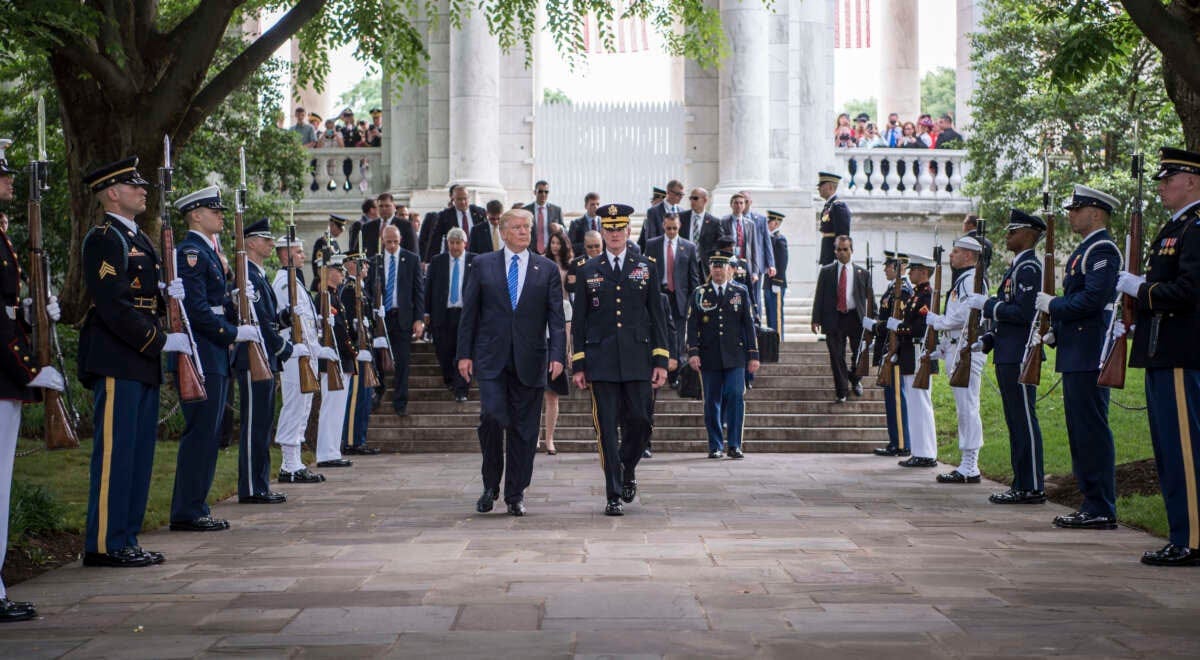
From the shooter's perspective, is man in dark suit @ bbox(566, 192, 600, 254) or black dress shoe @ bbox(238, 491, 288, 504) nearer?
black dress shoe @ bbox(238, 491, 288, 504)

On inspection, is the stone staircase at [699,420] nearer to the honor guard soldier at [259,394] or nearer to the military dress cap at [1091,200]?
the honor guard soldier at [259,394]

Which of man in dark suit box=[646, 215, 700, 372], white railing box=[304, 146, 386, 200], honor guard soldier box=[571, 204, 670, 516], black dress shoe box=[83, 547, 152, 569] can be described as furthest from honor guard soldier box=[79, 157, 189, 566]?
white railing box=[304, 146, 386, 200]

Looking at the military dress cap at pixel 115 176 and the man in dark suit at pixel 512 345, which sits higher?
the military dress cap at pixel 115 176

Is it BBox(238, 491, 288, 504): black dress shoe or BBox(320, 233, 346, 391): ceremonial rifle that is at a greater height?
BBox(320, 233, 346, 391): ceremonial rifle

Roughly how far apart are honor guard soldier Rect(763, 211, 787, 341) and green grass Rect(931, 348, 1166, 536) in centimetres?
244

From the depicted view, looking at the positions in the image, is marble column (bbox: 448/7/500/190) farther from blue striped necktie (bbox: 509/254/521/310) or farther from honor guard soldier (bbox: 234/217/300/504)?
blue striped necktie (bbox: 509/254/521/310)

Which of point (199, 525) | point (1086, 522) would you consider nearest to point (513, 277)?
point (199, 525)

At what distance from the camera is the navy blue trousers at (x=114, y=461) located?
8852mm

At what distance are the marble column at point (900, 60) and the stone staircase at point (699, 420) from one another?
82.8ft

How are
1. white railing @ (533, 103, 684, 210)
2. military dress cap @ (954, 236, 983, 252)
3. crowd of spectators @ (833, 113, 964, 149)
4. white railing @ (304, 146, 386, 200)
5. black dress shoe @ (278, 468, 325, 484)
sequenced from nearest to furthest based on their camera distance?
military dress cap @ (954, 236, 983, 252) → black dress shoe @ (278, 468, 325, 484) → white railing @ (533, 103, 684, 210) → white railing @ (304, 146, 386, 200) → crowd of spectators @ (833, 113, 964, 149)

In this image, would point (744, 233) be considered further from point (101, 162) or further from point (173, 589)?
point (173, 589)

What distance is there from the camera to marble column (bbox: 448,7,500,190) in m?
27.3

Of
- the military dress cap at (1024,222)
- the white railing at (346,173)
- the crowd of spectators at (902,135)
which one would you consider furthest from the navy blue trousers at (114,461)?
the crowd of spectators at (902,135)

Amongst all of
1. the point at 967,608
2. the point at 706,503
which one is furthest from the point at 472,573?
the point at 706,503
